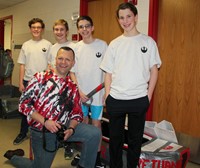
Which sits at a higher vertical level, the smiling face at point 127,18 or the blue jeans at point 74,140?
the smiling face at point 127,18

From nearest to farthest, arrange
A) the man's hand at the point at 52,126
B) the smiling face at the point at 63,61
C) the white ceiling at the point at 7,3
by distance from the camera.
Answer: the man's hand at the point at 52,126
the smiling face at the point at 63,61
the white ceiling at the point at 7,3

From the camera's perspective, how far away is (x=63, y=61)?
1829mm

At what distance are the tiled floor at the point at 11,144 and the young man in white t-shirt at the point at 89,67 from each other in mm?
465

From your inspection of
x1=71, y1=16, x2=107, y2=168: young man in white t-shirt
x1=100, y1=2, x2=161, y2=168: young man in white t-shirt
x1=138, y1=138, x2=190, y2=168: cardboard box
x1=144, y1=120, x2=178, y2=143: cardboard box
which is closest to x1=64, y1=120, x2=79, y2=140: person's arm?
x1=100, y1=2, x2=161, y2=168: young man in white t-shirt

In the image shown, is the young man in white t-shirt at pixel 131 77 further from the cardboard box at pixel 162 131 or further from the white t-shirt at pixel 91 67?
the cardboard box at pixel 162 131

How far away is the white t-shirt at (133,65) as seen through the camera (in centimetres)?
186

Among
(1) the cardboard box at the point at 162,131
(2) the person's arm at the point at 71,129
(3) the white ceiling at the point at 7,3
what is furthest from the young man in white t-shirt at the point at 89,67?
(3) the white ceiling at the point at 7,3

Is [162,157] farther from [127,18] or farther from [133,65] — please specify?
[127,18]

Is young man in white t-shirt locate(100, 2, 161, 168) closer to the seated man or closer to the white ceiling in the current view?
the seated man

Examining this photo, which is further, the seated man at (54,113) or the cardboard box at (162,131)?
the cardboard box at (162,131)

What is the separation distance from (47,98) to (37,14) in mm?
3908

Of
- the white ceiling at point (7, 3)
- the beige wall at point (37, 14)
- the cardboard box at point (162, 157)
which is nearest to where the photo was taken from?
the cardboard box at point (162, 157)

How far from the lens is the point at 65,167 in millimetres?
2498

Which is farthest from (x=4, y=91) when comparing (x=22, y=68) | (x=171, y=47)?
(x=171, y=47)
